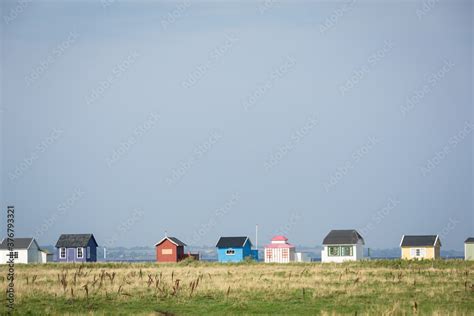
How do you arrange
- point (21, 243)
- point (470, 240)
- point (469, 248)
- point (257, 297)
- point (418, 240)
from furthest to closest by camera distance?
point (21, 243) < point (418, 240) < point (470, 240) < point (469, 248) < point (257, 297)

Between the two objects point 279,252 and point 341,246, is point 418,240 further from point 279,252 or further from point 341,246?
point 279,252

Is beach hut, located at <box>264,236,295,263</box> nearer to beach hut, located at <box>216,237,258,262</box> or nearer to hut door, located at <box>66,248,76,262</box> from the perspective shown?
beach hut, located at <box>216,237,258,262</box>

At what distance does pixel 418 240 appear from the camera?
261 feet

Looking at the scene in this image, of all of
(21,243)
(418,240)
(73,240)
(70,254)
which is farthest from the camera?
(21,243)

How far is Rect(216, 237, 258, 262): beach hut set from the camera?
80562 mm

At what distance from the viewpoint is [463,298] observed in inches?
1118

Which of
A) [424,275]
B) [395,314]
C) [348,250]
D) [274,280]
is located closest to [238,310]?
[395,314]

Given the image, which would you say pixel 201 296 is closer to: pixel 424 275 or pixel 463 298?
pixel 463 298

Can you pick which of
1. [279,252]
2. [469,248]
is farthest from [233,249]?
[469,248]

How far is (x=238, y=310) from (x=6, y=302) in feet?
27.3

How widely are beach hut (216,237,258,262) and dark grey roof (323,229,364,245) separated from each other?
8.07 m

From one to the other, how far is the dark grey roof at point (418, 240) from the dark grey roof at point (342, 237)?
4.60m

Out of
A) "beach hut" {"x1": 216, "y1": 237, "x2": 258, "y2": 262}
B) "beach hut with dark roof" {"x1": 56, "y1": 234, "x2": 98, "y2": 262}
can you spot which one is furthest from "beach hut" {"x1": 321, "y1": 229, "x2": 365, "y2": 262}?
"beach hut with dark roof" {"x1": 56, "y1": 234, "x2": 98, "y2": 262}

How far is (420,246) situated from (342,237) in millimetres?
7788
